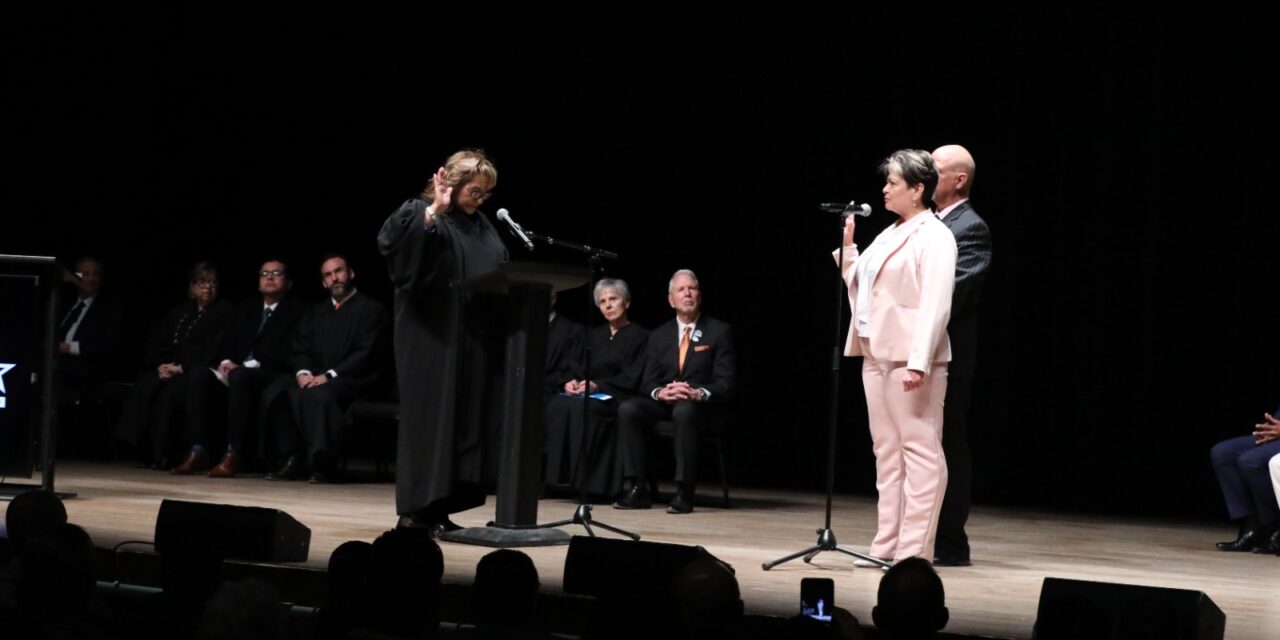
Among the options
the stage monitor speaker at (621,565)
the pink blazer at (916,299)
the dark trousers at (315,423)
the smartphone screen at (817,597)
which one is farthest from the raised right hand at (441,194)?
the dark trousers at (315,423)

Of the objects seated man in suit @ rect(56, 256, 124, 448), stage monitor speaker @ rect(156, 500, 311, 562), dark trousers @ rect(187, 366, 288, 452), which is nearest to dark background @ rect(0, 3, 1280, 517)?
seated man in suit @ rect(56, 256, 124, 448)

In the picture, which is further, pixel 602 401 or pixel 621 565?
pixel 602 401

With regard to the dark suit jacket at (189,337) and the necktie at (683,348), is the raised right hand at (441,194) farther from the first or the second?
the dark suit jacket at (189,337)

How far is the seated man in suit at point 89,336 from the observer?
8336 mm

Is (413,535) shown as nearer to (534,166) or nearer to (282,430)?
(282,430)

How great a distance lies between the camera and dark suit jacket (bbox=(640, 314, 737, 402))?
23.9ft

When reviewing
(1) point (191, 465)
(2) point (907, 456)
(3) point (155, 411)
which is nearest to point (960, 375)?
(2) point (907, 456)

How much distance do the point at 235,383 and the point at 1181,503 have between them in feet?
15.8

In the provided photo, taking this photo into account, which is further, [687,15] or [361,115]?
[361,115]

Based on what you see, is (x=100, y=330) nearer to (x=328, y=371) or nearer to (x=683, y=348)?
(x=328, y=371)

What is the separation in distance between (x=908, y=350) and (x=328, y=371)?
13.9 feet

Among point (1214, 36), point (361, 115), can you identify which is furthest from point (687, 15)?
point (1214, 36)

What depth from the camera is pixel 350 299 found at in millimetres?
8070

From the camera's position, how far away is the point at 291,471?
306 inches
